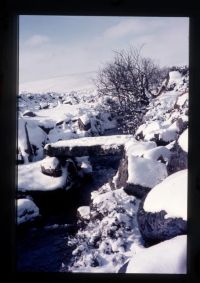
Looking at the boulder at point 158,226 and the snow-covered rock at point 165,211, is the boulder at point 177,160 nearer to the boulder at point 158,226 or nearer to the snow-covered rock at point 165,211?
the snow-covered rock at point 165,211

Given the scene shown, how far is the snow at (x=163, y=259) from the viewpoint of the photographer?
8.49 ft

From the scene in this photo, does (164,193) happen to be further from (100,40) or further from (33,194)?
(100,40)

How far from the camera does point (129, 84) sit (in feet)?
8.82

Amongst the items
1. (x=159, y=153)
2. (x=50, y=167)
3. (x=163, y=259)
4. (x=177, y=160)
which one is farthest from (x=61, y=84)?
(x=163, y=259)

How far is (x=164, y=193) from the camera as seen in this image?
8.57 ft

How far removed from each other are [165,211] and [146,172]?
26 centimetres

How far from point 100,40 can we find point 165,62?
0.41m

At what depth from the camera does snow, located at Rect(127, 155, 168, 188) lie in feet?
8.61

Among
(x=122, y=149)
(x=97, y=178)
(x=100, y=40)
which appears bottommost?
(x=97, y=178)

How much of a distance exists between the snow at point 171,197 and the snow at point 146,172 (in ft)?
0.12

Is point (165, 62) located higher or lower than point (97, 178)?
higher

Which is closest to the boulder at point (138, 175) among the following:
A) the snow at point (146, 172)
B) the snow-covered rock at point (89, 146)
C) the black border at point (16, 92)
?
the snow at point (146, 172)

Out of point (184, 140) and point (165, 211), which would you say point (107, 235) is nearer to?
point (165, 211)
